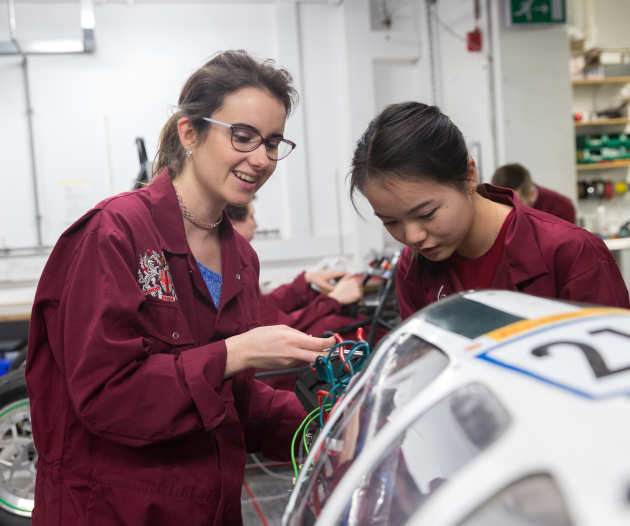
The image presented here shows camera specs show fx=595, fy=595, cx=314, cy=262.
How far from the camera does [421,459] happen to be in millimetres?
588

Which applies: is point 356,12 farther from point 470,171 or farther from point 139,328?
point 139,328

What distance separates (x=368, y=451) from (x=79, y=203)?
15.4 ft

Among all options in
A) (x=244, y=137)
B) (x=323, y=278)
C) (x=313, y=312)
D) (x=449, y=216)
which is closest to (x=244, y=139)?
(x=244, y=137)

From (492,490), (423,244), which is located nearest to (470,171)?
(423,244)

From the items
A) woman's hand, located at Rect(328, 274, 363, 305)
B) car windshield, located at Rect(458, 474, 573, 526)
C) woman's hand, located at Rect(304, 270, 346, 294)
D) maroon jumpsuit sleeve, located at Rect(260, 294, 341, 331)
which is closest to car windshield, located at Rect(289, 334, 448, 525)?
car windshield, located at Rect(458, 474, 573, 526)

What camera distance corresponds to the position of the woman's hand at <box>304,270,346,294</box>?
314 centimetres

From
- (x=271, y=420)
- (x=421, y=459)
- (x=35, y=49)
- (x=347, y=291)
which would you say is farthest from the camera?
(x=35, y=49)

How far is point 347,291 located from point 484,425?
254cm

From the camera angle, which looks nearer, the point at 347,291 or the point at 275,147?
the point at 275,147

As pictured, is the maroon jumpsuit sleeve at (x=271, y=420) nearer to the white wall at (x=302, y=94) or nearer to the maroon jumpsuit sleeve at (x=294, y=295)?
the maroon jumpsuit sleeve at (x=294, y=295)

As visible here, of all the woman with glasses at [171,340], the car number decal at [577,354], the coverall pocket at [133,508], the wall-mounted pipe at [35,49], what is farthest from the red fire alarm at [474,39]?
the car number decal at [577,354]

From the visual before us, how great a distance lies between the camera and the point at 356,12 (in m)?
4.93

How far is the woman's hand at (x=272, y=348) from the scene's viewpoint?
966 mm

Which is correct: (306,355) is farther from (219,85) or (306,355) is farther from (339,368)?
(219,85)
